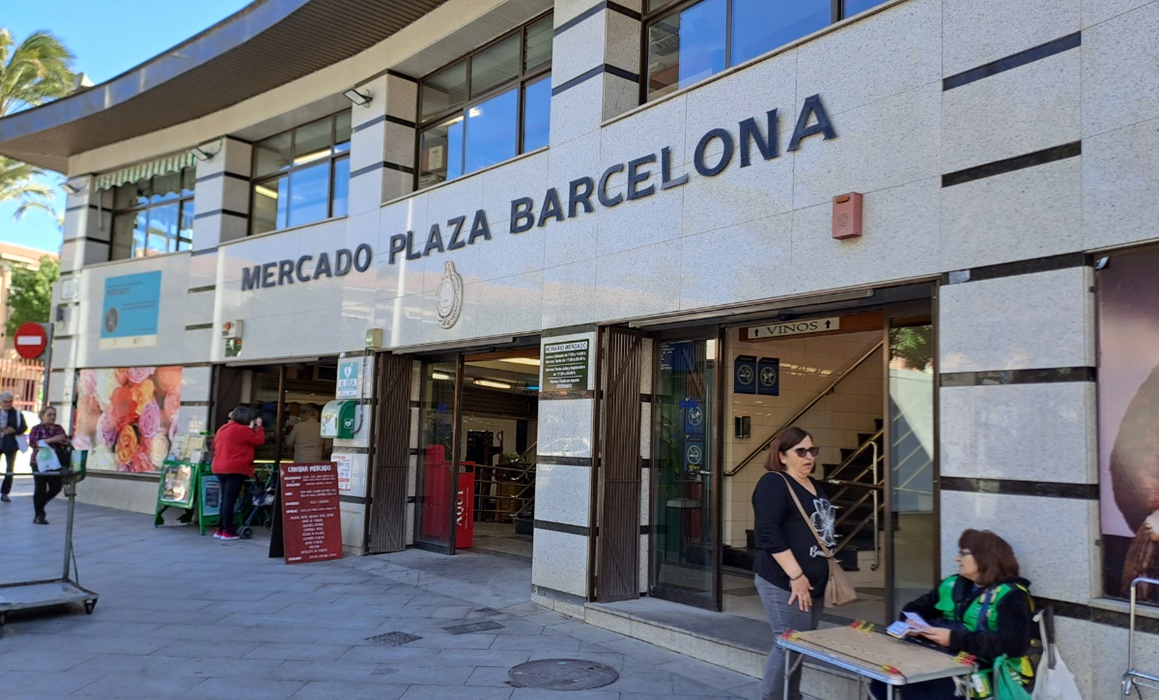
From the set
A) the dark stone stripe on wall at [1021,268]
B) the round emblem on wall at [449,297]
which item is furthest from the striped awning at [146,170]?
the dark stone stripe on wall at [1021,268]

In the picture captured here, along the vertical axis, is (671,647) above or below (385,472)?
below

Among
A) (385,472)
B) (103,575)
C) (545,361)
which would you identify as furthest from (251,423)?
(545,361)

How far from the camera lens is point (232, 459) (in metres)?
11.0

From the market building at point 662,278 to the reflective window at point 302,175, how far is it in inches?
2.4

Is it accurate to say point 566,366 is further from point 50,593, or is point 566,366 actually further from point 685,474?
point 50,593

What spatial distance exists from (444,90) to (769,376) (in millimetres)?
5200

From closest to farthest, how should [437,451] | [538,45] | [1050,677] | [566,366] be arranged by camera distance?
[1050,677], [566,366], [538,45], [437,451]

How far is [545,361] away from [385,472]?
11.0ft

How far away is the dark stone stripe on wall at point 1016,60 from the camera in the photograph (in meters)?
4.56

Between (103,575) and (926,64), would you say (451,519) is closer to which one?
(103,575)

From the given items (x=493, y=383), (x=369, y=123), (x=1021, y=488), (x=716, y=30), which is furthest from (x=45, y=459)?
(x=1021, y=488)

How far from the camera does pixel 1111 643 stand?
412cm

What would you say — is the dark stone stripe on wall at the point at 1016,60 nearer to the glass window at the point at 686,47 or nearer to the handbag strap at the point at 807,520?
the glass window at the point at 686,47

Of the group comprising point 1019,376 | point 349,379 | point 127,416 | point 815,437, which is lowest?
point 127,416
